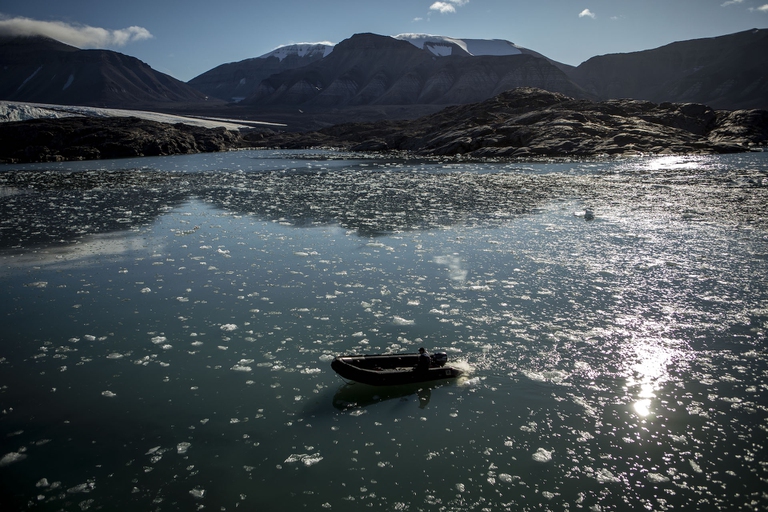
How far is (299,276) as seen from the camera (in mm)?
12000

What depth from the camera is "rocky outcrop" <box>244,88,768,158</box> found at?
51188 millimetres

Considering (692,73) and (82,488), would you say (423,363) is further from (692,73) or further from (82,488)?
(692,73)

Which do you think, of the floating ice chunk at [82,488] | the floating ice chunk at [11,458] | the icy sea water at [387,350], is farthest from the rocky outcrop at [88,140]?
the floating ice chunk at [82,488]

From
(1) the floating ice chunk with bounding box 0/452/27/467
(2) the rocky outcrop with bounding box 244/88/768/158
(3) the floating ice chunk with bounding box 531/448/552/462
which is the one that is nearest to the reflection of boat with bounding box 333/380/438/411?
(3) the floating ice chunk with bounding box 531/448/552/462

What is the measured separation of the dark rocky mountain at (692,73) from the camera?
4956 inches

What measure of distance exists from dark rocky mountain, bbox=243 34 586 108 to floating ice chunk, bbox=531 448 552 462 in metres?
141

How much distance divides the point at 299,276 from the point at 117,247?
6.87 m

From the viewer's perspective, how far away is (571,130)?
179 feet

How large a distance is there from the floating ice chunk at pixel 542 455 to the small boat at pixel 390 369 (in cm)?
176

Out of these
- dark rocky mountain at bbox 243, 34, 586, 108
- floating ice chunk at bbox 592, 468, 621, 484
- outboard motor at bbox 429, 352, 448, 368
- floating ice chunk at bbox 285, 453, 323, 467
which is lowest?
floating ice chunk at bbox 285, 453, 323, 467

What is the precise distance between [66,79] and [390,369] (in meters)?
221

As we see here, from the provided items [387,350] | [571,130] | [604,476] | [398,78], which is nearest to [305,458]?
[387,350]

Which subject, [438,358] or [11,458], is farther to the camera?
[438,358]

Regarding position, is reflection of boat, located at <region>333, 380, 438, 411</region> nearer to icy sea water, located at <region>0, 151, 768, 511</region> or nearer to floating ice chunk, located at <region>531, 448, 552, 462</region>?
icy sea water, located at <region>0, 151, 768, 511</region>
